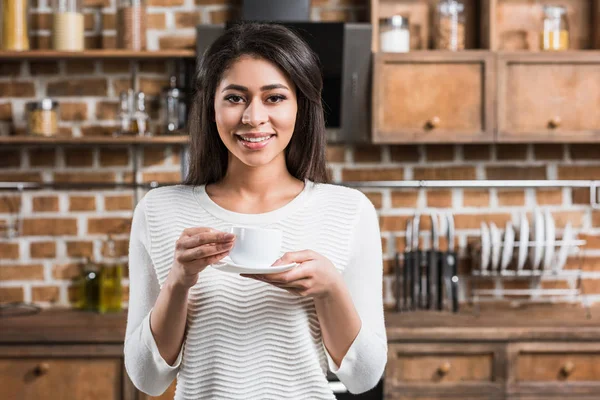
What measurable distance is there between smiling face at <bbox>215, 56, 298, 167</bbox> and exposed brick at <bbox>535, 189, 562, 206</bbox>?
1973mm

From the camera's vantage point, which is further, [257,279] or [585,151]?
[585,151]

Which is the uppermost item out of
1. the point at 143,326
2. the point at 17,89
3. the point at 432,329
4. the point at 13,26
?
the point at 13,26

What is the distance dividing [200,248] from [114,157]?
2.00 m

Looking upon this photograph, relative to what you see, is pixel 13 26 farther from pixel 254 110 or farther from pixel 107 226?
pixel 254 110

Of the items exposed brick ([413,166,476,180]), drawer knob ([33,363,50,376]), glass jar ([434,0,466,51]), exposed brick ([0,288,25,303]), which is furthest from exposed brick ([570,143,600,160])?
exposed brick ([0,288,25,303])

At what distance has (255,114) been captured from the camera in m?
1.14

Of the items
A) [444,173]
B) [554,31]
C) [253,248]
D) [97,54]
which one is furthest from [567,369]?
[97,54]

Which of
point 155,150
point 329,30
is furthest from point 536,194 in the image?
point 155,150

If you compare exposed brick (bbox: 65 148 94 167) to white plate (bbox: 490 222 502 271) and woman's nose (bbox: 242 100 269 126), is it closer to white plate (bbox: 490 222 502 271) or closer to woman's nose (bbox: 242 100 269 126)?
white plate (bbox: 490 222 502 271)

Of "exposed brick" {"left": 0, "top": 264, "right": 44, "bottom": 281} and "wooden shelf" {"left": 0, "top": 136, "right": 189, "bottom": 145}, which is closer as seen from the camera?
"wooden shelf" {"left": 0, "top": 136, "right": 189, "bottom": 145}

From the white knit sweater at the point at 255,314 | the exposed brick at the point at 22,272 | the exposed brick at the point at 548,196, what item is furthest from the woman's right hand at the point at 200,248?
the exposed brick at the point at 548,196

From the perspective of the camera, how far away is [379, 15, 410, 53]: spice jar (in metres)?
2.71

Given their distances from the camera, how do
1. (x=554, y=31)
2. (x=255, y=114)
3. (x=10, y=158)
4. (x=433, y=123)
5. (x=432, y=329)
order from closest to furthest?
(x=255, y=114) → (x=432, y=329) → (x=433, y=123) → (x=554, y=31) → (x=10, y=158)

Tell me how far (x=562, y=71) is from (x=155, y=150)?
143 cm
